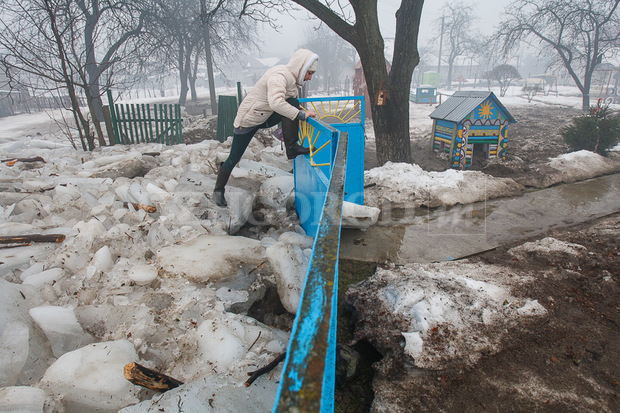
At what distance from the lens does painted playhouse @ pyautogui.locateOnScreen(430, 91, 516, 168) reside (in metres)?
6.23

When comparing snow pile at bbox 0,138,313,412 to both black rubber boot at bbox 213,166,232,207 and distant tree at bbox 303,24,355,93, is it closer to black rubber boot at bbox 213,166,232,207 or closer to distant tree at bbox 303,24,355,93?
black rubber boot at bbox 213,166,232,207

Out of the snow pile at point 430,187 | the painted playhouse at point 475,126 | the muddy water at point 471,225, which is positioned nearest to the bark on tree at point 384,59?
the snow pile at point 430,187

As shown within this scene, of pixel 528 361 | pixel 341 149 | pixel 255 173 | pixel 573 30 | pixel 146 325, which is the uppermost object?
pixel 573 30

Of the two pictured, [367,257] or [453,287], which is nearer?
[453,287]

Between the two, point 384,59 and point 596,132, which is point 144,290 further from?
point 596,132

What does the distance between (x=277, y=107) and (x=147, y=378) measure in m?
2.21

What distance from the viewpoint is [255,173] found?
14.2ft

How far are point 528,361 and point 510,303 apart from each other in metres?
0.45

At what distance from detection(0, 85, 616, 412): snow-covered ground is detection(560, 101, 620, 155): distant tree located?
626cm

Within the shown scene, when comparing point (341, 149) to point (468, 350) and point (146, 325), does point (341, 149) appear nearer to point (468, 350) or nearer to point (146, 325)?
point (468, 350)

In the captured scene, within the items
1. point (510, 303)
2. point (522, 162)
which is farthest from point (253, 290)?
point (522, 162)

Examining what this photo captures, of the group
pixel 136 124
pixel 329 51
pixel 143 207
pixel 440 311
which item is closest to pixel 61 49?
pixel 136 124

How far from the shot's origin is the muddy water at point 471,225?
3.07 m

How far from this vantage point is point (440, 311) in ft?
6.47
